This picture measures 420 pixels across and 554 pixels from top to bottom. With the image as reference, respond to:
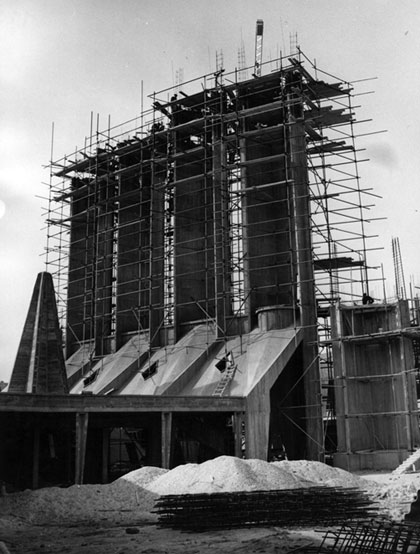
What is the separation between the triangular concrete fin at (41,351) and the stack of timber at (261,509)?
14734mm

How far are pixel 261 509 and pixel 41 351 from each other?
18280 millimetres

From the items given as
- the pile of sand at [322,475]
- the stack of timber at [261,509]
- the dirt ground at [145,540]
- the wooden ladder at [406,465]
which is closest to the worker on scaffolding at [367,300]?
the wooden ladder at [406,465]

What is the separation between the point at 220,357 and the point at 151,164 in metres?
14.4

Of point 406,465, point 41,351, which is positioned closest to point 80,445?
point 41,351

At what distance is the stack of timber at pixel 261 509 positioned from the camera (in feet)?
61.7

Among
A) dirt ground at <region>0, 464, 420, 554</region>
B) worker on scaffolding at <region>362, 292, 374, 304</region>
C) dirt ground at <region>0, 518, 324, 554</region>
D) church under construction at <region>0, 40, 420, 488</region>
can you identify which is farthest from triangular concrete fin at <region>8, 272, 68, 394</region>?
worker on scaffolding at <region>362, 292, 374, 304</region>

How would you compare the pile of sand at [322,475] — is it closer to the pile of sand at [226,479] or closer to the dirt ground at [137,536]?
the pile of sand at [226,479]

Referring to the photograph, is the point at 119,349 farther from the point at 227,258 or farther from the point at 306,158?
the point at 306,158

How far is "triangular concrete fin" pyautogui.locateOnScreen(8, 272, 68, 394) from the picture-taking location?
33844mm

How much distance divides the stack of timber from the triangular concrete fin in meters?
14.7

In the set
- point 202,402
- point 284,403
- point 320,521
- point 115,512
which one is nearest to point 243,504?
point 320,521

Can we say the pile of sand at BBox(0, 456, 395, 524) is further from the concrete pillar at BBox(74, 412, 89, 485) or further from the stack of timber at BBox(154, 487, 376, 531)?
the concrete pillar at BBox(74, 412, 89, 485)

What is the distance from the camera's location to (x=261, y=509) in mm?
19281

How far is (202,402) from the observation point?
31703 mm
